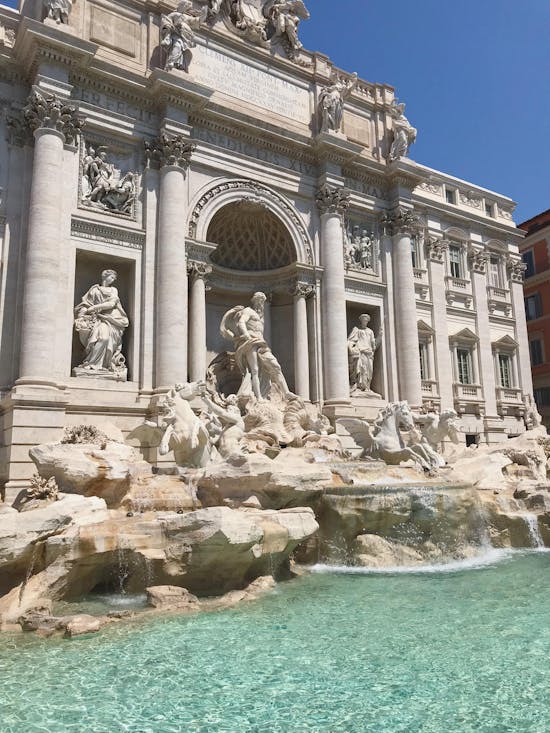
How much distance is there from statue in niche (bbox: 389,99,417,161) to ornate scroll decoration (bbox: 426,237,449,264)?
13.0 ft

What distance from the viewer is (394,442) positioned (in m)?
16.2

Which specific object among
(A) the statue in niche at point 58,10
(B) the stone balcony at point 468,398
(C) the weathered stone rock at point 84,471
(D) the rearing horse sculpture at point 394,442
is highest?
(A) the statue in niche at point 58,10

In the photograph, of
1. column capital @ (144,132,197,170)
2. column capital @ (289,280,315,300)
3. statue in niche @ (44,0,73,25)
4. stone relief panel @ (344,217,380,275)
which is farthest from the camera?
stone relief panel @ (344,217,380,275)

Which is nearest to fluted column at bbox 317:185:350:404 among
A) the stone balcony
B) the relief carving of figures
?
the relief carving of figures

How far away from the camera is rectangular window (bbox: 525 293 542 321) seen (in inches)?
1252

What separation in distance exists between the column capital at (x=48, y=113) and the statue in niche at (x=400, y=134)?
12.4m

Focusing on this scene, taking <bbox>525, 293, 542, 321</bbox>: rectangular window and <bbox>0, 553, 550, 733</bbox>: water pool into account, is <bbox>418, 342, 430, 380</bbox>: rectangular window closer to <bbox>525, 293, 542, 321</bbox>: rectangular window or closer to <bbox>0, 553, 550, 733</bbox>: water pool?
<bbox>525, 293, 542, 321</bbox>: rectangular window

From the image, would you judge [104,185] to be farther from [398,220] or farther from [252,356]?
[398,220]

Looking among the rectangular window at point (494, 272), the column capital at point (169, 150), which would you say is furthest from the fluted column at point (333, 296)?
the rectangular window at point (494, 272)

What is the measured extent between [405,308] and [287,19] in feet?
37.2

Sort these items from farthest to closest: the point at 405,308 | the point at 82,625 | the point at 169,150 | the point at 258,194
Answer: the point at 405,308 < the point at 258,194 < the point at 169,150 < the point at 82,625

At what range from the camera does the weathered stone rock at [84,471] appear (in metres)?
10.6

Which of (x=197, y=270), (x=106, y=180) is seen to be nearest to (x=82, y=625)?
(x=197, y=270)

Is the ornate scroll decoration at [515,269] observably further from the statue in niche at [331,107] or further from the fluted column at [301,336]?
the fluted column at [301,336]
